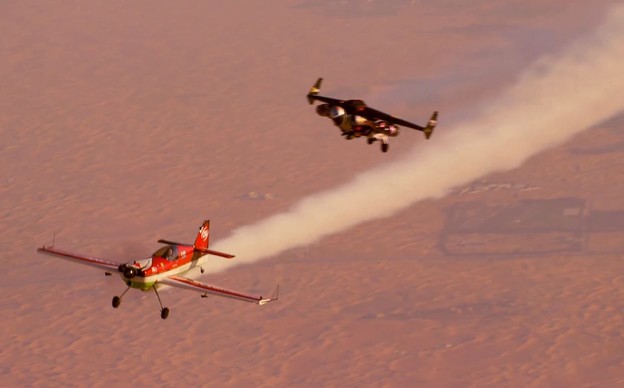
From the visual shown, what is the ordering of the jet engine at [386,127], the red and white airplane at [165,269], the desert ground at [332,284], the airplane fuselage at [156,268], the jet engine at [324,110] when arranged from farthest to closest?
the desert ground at [332,284]
the jet engine at [386,127]
the airplane fuselage at [156,268]
the red and white airplane at [165,269]
the jet engine at [324,110]

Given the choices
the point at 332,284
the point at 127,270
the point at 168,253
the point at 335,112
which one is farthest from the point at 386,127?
the point at 332,284

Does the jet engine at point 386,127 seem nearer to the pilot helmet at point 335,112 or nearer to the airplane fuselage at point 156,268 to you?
the pilot helmet at point 335,112

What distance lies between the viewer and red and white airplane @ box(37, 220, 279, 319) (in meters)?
87.7

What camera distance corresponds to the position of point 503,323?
15475cm

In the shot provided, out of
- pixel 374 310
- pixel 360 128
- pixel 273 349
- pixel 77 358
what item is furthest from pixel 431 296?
pixel 360 128

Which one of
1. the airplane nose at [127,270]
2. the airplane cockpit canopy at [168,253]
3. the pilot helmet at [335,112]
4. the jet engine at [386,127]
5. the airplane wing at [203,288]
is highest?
the pilot helmet at [335,112]

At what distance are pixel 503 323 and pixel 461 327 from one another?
3.77 meters

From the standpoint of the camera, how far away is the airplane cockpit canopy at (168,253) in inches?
Result: 3563

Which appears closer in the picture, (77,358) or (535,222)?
(77,358)

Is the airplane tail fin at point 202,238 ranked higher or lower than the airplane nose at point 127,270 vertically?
higher

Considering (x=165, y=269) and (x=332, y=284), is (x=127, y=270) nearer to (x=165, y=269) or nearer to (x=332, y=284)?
(x=165, y=269)

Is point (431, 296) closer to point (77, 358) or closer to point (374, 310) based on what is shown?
point (374, 310)

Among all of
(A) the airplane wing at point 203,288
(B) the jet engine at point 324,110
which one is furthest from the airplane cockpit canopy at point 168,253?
(B) the jet engine at point 324,110

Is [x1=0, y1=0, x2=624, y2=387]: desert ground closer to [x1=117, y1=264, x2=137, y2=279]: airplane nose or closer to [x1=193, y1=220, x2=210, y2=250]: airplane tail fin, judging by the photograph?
[x1=193, y1=220, x2=210, y2=250]: airplane tail fin
